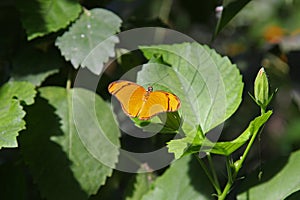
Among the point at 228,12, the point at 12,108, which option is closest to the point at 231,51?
the point at 228,12

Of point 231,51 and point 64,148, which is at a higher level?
point 64,148

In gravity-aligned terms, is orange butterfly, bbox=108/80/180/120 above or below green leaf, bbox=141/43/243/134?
above

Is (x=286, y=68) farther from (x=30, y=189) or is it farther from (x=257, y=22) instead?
(x=257, y=22)

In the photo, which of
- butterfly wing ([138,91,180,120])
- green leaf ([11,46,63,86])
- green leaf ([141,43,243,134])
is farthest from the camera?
green leaf ([11,46,63,86])

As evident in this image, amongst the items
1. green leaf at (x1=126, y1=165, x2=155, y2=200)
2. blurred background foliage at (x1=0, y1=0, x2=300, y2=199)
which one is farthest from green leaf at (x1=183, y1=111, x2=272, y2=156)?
green leaf at (x1=126, y1=165, x2=155, y2=200)

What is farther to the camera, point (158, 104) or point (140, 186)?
point (140, 186)

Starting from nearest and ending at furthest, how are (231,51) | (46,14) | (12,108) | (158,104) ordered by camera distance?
(158,104), (12,108), (46,14), (231,51)

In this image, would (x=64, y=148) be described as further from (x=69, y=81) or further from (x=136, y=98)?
(x=136, y=98)

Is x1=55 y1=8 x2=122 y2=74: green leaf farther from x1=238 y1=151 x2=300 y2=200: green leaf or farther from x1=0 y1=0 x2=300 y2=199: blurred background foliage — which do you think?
x1=238 y1=151 x2=300 y2=200: green leaf
